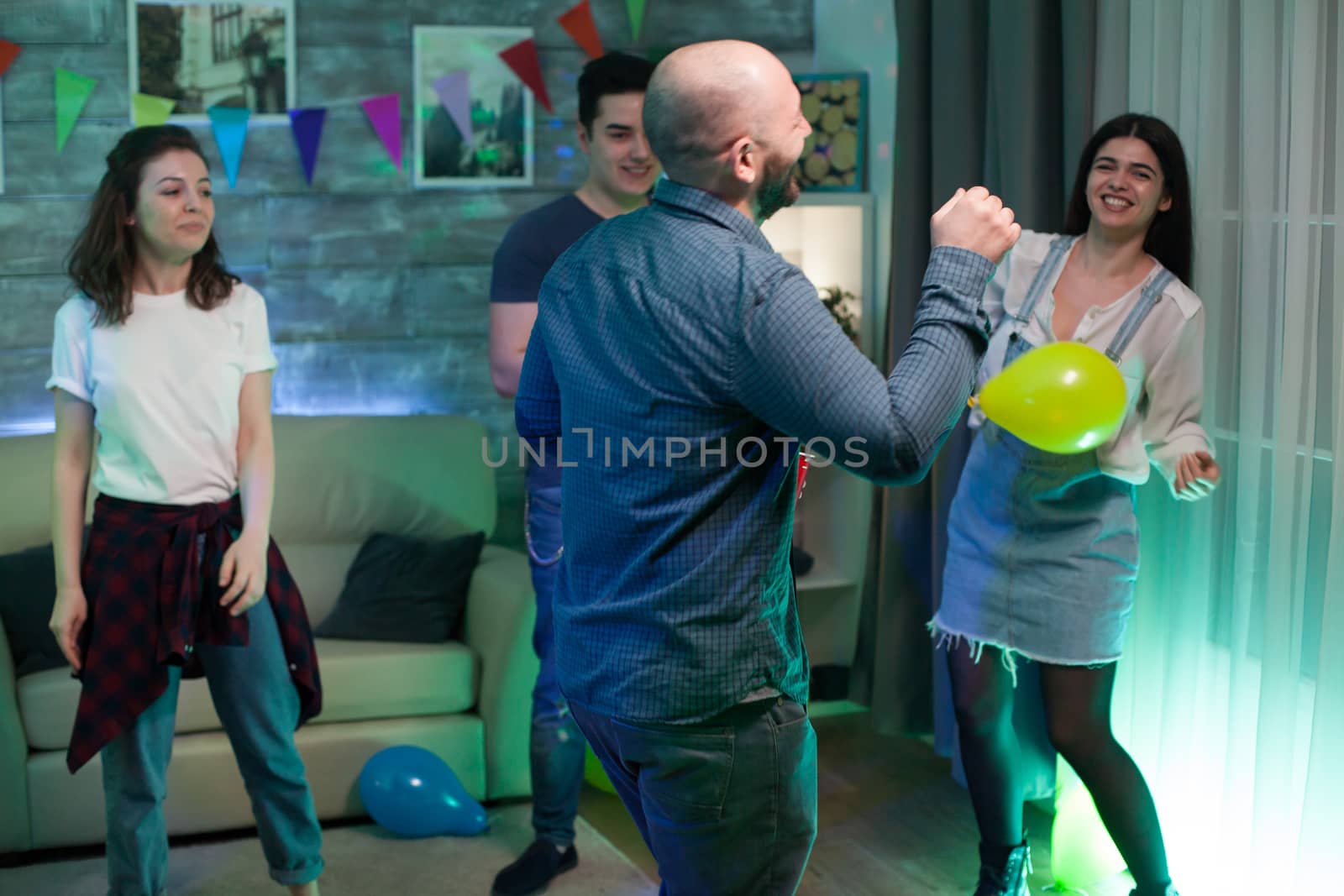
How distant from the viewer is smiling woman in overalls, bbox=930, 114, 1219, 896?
2330mm

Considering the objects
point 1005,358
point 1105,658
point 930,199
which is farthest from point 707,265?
point 930,199

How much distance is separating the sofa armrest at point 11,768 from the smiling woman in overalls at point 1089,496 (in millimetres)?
1927

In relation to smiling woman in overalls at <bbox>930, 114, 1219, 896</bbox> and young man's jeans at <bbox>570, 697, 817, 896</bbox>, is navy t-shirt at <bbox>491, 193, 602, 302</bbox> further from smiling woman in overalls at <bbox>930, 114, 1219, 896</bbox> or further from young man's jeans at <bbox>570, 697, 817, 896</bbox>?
young man's jeans at <bbox>570, 697, 817, 896</bbox>

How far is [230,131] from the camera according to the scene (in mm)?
3715

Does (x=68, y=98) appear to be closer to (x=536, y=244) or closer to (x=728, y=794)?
(x=536, y=244)

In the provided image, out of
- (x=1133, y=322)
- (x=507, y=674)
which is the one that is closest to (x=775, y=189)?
(x=1133, y=322)

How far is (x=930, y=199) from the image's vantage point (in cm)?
334

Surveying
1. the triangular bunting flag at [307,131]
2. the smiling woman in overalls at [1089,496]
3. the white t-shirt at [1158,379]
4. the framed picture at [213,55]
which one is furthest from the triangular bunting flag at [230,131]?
the white t-shirt at [1158,379]

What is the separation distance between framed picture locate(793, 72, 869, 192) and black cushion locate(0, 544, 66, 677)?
7.35 ft

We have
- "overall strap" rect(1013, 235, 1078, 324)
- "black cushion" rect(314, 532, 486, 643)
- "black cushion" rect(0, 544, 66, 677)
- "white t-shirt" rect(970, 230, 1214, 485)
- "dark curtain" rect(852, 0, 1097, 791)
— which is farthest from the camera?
"black cushion" rect(314, 532, 486, 643)

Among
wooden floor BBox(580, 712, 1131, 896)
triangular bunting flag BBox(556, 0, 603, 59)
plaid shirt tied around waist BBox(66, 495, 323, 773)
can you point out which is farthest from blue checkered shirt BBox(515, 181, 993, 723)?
triangular bunting flag BBox(556, 0, 603, 59)

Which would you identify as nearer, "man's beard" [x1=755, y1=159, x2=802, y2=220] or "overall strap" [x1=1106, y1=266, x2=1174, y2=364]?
"man's beard" [x1=755, y1=159, x2=802, y2=220]

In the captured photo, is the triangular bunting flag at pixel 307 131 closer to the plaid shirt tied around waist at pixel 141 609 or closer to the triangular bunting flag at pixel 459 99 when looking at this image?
the triangular bunting flag at pixel 459 99

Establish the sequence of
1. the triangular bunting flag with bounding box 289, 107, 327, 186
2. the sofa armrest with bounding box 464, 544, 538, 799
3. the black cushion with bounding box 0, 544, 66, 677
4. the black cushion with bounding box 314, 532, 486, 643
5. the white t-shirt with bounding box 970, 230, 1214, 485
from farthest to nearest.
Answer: the triangular bunting flag with bounding box 289, 107, 327, 186
the black cushion with bounding box 314, 532, 486, 643
the sofa armrest with bounding box 464, 544, 538, 799
the black cushion with bounding box 0, 544, 66, 677
the white t-shirt with bounding box 970, 230, 1214, 485
